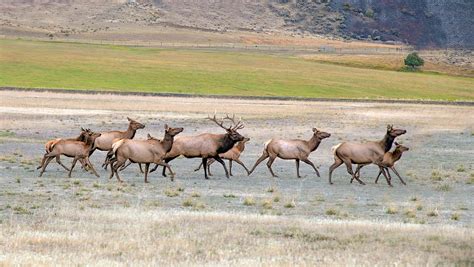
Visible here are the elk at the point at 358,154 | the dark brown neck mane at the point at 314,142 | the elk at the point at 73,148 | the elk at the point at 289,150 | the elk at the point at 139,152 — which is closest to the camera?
the elk at the point at 139,152

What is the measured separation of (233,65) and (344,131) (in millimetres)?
65712

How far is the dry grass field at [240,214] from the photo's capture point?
49.5ft

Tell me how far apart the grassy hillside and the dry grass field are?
152ft

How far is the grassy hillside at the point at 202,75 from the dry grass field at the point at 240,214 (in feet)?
152

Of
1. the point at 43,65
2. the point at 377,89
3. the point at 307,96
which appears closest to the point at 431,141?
the point at 307,96

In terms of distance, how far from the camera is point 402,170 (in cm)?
3188

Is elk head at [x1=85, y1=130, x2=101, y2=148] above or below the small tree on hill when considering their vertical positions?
above

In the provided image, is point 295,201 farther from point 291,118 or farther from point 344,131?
point 291,118

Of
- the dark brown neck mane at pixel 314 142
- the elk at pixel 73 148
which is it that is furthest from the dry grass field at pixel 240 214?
the dark brown neck mane at pixel 314 142

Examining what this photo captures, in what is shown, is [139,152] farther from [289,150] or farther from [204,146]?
[289,150]

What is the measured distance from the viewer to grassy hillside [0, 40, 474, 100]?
88938 mm

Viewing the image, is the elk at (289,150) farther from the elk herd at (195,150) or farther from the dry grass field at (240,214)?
the dry grass field at (240,214)

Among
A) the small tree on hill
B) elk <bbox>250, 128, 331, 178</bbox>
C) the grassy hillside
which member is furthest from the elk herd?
the small tree on hill

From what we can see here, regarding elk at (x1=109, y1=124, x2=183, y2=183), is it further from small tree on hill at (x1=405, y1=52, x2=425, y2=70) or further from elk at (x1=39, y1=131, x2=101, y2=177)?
small tree on hill at (x1=405, y1=52, x2=425, y2=70)
